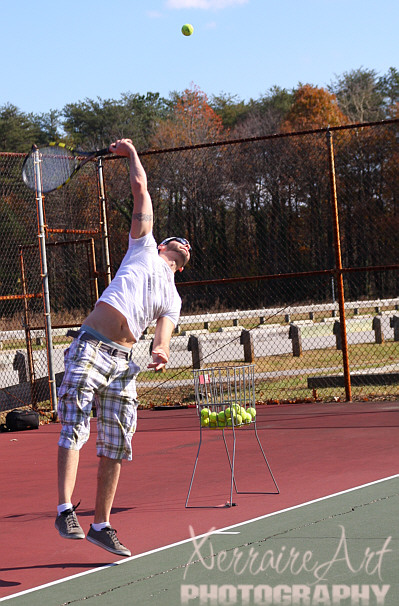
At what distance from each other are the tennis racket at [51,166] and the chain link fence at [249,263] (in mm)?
1298

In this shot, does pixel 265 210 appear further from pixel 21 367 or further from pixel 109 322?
pixel 109 322

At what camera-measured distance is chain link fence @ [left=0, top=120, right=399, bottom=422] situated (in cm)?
1369

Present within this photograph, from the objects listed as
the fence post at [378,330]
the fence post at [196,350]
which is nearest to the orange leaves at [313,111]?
the fence post at [378,330]

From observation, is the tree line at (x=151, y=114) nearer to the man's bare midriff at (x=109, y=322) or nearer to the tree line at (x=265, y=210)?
the tree line at (x=265, y=210)

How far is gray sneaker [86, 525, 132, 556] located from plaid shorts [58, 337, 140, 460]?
0.41 meters

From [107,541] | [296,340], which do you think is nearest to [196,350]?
[296,340]

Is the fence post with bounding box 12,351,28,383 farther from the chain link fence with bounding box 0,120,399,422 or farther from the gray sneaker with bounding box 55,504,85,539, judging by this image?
the gray sneaker with bounding box 55,504,85,539

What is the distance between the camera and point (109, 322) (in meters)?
5.29

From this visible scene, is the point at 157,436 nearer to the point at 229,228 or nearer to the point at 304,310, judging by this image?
the point at 304,310

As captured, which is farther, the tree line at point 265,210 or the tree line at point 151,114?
the tree line at point 151,114

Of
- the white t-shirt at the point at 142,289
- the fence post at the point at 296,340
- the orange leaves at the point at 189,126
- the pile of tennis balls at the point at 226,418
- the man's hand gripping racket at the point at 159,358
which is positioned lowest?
the fence post at the point at 296,340

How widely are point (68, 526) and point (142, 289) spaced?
137 cm

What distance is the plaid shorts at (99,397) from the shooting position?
17.1 ft

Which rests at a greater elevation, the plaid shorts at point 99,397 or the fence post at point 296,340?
the plaid shorts at point 99,397
